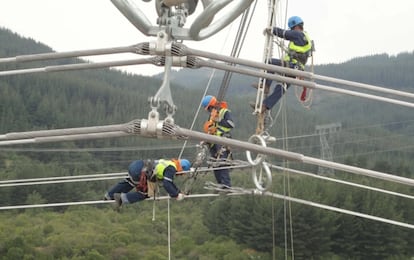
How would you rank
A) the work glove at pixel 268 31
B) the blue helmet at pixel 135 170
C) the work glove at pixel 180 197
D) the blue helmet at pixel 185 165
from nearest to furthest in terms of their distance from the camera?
the work glove at pixel 180 197 < the blue helmet at pixel 135 170 < the blue helmet at pixel 185 165 < the work glove at pixel 268 31

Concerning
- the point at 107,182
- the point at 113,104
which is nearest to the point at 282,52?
the point at 107,182

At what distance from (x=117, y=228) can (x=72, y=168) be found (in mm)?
25113

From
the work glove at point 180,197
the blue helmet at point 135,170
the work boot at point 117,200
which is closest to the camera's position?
the work glove at point 180,197

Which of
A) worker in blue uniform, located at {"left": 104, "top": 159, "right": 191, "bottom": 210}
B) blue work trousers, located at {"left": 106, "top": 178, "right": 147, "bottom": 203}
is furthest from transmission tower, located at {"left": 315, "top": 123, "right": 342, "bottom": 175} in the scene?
worker in blue uniform, located at {"left": 104, "top": 159, "right": 191, "bottom": 210}

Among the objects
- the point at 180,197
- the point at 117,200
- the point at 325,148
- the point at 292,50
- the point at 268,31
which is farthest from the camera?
the point at 325,148

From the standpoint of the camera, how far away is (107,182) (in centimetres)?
6925

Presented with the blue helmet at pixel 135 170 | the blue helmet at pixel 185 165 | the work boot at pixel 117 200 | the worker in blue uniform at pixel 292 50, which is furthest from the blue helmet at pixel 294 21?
the work boot at pixel 117 200

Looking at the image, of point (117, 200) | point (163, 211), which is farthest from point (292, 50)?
point (163, 211)

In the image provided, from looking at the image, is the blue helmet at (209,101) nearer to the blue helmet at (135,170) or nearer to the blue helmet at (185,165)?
the blue helmet at (185,165)

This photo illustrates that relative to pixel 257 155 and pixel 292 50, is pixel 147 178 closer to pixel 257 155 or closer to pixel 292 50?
pixel 257 155

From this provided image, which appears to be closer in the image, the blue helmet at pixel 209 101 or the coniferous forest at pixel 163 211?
the blue helmet at pixel 209 101

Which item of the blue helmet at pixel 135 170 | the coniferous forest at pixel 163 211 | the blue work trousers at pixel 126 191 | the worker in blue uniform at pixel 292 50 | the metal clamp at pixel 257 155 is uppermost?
the worker in blue uniform at pixel 292 50

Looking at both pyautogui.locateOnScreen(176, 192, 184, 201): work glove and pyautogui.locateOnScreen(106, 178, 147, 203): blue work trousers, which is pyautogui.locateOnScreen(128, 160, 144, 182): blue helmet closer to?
pyautogui.locateOnScreen(106, 178, 147, 203): blue work trousers

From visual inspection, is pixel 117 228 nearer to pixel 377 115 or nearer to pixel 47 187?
A: pixel 47 187
